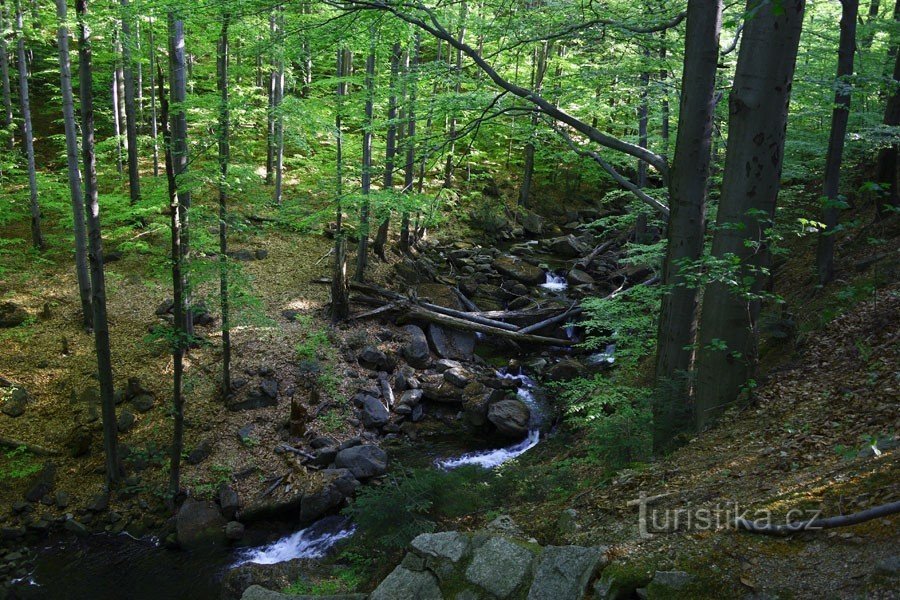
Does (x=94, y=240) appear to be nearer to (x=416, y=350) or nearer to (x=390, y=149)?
(x=416, y=350)

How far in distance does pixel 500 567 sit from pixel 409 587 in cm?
75

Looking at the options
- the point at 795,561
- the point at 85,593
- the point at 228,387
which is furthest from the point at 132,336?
the point at 795,561

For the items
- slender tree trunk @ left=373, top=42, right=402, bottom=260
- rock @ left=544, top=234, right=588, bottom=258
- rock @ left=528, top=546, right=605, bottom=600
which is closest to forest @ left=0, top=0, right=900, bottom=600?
rock @ left=528, top=546, right=605, bottom=600

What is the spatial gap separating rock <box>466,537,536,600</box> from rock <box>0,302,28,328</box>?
12427 millimetres

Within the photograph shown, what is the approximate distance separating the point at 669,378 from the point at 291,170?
1870cm

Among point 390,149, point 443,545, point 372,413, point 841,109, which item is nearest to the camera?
point 443,545

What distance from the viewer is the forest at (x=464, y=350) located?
3.98 metres

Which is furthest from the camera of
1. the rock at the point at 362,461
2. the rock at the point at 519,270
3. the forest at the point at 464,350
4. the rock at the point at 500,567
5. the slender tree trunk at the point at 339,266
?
the rock at the point at 519,270

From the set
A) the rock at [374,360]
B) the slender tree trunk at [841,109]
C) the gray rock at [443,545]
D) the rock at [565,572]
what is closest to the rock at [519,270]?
the rock at [374,360]

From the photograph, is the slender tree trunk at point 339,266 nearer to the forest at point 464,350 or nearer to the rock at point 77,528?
the forest at point 464,350

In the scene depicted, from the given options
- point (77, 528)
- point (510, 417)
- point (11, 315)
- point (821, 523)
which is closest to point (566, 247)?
point (510, 417)

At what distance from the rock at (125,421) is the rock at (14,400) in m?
1.76

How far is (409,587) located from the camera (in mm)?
4094

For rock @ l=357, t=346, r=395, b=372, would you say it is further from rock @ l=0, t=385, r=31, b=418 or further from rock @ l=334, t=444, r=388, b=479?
rock @ l=0, t=385, r=31, b=418
